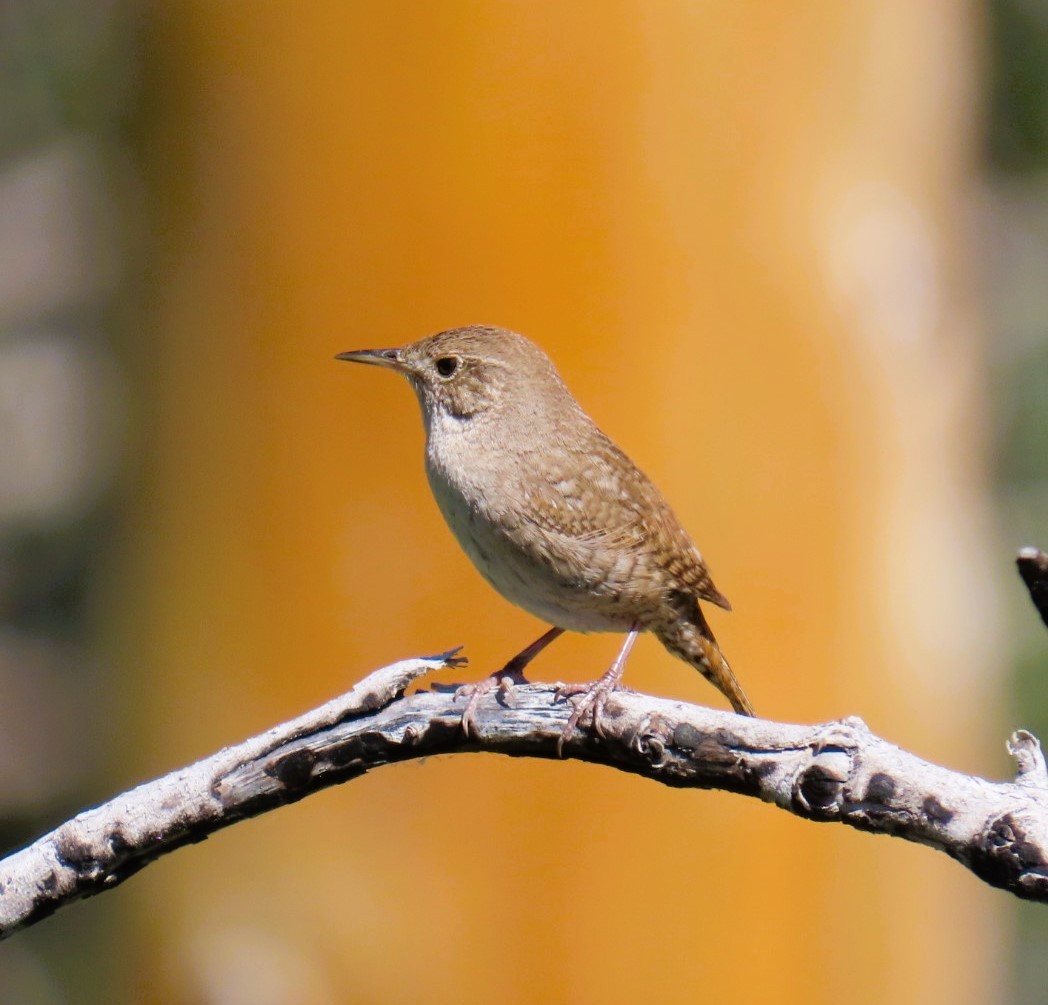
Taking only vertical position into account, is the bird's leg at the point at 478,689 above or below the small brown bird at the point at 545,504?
below

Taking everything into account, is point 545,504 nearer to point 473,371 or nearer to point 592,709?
point 473,371

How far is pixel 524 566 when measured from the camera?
120 inches

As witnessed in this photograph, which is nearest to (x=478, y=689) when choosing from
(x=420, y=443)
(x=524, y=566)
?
(x=524, y=566)

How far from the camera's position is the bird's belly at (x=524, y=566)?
119 inches

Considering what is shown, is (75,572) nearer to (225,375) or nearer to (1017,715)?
(225,375)

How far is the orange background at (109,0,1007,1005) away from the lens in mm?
4465

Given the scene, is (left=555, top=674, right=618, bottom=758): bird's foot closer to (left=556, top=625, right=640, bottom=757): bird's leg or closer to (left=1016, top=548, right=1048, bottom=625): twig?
(left=556, top=625, right=640, bottom=757): bird's leg

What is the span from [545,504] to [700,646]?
664 mm

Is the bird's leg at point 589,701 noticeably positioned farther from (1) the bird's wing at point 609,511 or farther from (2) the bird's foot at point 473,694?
(1) the bird's wing at point 609,511

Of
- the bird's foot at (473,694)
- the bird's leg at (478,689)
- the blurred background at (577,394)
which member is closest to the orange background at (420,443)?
the blurred background at (577,394)

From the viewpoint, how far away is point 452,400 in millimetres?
3342

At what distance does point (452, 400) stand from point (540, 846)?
1.93m

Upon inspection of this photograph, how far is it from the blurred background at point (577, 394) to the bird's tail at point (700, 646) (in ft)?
3.48

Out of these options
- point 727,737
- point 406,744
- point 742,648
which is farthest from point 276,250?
point 727,737
